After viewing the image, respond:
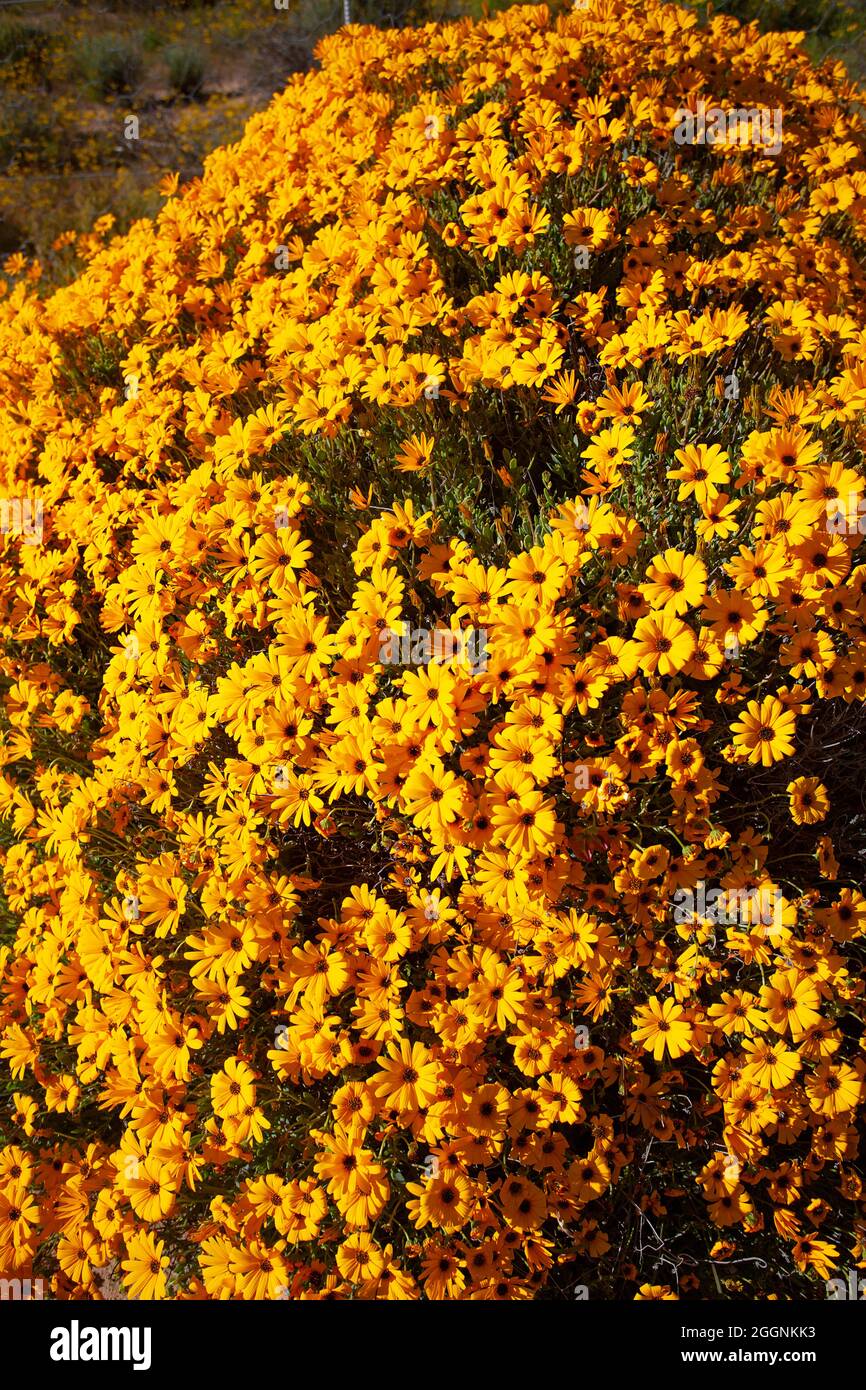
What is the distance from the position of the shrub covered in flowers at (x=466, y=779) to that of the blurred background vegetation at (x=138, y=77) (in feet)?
21.2

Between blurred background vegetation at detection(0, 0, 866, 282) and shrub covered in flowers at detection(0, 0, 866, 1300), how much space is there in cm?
645

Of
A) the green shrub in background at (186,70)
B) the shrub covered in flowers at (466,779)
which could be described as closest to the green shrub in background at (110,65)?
the green shrub in background at (186,70)

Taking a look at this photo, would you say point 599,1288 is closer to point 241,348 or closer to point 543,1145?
point 543,1145

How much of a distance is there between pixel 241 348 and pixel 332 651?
1903 mm

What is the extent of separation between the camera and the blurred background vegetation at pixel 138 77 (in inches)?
401

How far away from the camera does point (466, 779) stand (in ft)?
8.43

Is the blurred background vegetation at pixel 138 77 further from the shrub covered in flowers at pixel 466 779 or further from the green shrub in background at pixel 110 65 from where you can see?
the shrub covered in flowers at pixel 466 779

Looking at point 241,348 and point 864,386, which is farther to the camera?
point 241,348

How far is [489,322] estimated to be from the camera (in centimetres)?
333

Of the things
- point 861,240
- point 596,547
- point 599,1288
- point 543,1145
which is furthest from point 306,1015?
point 861,240

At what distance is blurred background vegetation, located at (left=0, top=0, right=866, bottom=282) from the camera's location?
10188 mm

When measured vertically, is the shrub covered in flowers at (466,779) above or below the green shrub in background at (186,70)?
below
